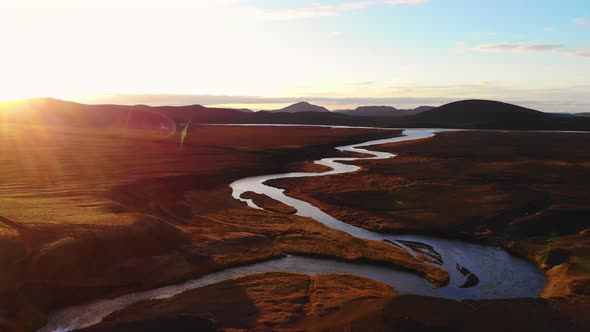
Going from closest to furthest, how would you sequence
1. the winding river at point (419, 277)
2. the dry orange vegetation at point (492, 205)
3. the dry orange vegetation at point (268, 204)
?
the winding river at point (419, 277), the dry orange vegetation at point (492, 205), the dry orange vegetation at point (268, 204)

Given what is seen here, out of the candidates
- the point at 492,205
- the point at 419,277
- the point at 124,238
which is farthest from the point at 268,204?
the point at 492,205

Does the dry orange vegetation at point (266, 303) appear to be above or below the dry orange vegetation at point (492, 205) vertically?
below

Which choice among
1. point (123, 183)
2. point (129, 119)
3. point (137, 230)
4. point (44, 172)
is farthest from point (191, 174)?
point (129, 119)

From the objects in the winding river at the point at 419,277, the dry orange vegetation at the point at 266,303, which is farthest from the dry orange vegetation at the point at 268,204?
the dry orange vegetation at the point at 266,303

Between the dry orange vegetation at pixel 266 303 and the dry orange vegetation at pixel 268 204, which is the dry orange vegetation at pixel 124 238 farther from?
the dry orange vegetation at pixel 266 303

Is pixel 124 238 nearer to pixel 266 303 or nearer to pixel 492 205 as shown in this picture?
pixel 266 303

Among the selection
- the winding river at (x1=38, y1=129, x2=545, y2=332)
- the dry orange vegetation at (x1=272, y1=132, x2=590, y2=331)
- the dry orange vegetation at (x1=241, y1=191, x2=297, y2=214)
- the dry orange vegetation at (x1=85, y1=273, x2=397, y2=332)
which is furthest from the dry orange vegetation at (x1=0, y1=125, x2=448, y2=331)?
the dry orange vegetation at (x1=272, y1=132, x2=590, y2=331)

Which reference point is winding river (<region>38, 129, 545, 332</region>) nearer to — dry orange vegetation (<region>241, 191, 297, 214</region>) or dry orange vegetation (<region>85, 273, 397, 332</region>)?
dry orange vegetation (<region>85, 273, 397, 332</region>)

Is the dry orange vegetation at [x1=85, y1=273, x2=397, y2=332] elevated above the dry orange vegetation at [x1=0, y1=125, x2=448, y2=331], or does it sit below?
below

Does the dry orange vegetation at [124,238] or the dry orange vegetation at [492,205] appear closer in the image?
the dry orange vegetation at [124,238]

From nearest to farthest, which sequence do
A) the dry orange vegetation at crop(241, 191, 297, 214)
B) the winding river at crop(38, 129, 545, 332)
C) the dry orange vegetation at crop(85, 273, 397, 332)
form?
the dry orange vegetation at crop(85, 273, 397, 332), the winding river at crop(38, 129, 545, 332), the dry orange vegetation at crop(241, 191, 297, 214)

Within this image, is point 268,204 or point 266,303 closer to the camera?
point 266,303
